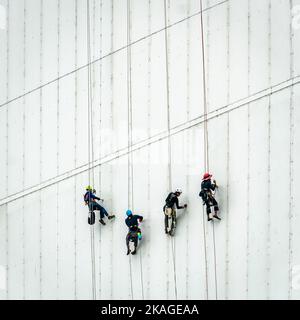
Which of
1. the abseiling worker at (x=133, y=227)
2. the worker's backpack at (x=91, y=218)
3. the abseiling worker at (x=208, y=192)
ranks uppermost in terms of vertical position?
the abseiling worker at (x=208, y=192)

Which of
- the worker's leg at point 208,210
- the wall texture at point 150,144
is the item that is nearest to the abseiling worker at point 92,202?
the wall texture at point 150,144

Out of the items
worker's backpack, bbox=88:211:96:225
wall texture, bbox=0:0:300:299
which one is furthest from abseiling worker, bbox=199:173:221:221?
worker's backpack, bbox=88:211:96:225

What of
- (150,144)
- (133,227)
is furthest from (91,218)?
(150,144)

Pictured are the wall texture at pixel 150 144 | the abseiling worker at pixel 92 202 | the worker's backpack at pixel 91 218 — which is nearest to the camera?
the wall texture at pixel 150 144

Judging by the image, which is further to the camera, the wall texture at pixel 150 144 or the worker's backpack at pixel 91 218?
the worker's backpack at pixel 91 218

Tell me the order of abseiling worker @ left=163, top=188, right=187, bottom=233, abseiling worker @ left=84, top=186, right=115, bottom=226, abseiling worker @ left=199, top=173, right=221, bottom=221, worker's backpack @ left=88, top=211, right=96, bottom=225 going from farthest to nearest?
worker's backpack @ left=88, top=211, right=96, bottom=225
abseiling worker @ left=84, top=186, right=115, bottom=226
abseiling worker @ left=163, top=188, right=187, bottom=233
abseiling worker @ left=199, top=173, right=221, bottom=221

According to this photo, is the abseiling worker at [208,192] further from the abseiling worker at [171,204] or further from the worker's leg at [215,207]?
the abseiling worker at [171,204]

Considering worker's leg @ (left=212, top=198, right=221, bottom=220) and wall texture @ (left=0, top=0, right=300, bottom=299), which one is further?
worker's leg @ (left=212, top=198, right=221, bottom=220)

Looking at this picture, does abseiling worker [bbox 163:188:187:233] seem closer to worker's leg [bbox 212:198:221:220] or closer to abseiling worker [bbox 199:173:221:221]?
abseiling worker [bbox 199:173:221:221]

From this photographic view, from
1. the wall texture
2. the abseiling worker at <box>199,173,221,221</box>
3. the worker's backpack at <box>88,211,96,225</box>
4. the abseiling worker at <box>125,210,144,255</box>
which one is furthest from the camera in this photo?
the worker's backpack at <box>88,211,96,225</box>
